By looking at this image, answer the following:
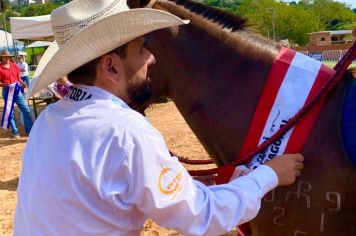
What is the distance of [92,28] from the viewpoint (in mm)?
1447

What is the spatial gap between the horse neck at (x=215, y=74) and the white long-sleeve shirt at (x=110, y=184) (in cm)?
66

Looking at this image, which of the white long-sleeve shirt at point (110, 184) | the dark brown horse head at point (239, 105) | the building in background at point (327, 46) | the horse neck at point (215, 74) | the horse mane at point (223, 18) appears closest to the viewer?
the white long-sleeve shirt at point (110, 184)

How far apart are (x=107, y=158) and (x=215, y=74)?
105 cm

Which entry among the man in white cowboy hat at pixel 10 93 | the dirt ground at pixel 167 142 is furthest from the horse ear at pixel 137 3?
the man in white cowboy hat at pixel 10 93

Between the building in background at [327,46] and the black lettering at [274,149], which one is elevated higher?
the black lettering at [274,149]

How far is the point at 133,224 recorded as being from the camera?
4.96ft

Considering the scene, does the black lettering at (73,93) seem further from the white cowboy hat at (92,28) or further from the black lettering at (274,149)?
the black lettering at (274,149)

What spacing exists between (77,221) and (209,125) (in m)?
1.04

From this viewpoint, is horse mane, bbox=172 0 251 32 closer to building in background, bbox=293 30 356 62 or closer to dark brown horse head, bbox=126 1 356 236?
dark brown horse head, bbox=126 1 356 236

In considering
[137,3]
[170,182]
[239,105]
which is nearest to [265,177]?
[170,182]

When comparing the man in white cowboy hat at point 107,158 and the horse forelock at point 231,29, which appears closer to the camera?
the man in white cowboy hat at point 107,158

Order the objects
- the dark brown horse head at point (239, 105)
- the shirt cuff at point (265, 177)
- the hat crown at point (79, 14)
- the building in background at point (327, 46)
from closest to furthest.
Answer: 1. the hat crown at point (79, 14)
2. the shirt cuff at point (265, 177)
3. the dark brown horse head at point (239, 105)
4. the building in background at point (327, 46)

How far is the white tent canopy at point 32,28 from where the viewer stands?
1070cm

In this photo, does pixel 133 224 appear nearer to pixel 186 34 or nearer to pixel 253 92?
pixel 253 92
